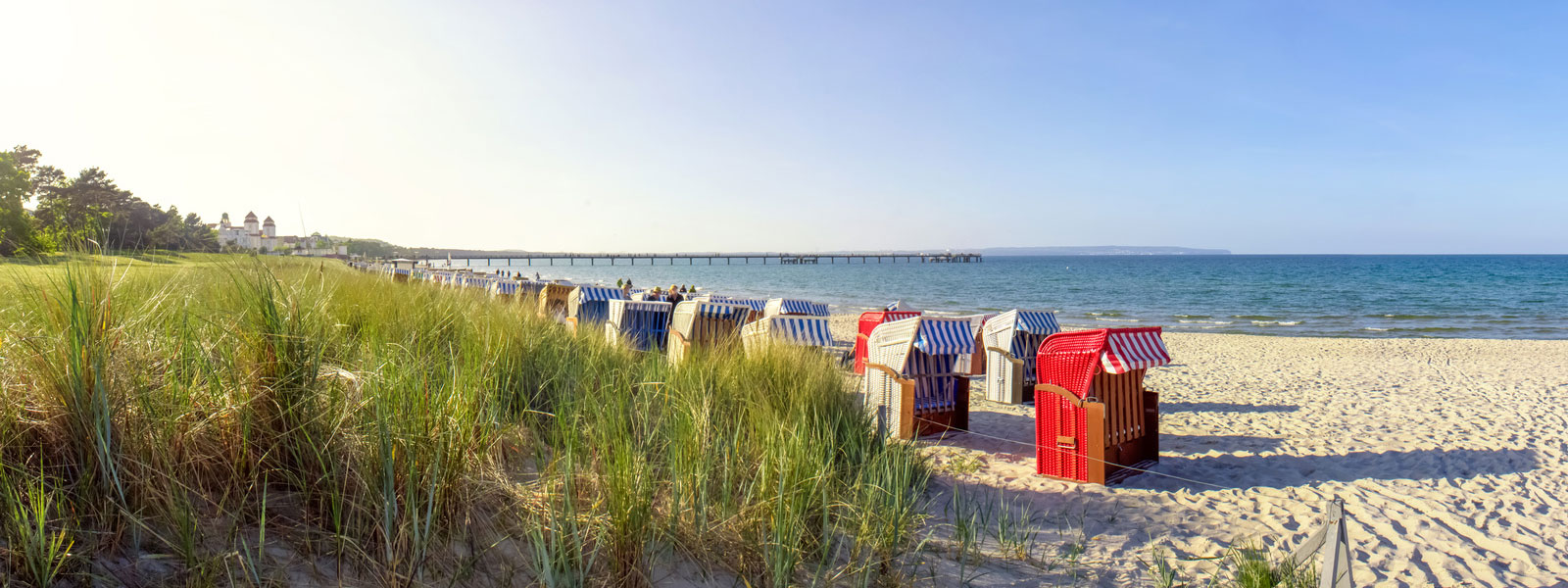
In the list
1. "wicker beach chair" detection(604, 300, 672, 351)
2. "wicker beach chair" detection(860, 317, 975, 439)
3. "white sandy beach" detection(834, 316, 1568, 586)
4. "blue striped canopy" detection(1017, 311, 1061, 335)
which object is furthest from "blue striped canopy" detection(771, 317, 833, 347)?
"wicker beach chair" detection(604, 300, 672, 351)

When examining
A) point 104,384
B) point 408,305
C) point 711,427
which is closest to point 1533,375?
point 711,427

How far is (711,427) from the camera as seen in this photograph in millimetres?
3650

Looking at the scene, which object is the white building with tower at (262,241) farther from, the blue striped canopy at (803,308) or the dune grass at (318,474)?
the blue striped canopy at (803,308)

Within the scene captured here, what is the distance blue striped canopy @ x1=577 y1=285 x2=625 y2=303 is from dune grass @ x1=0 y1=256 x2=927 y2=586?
8549 millimetres

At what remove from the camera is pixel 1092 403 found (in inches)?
198

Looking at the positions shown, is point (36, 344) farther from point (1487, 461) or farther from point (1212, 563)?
point (1487, 461)

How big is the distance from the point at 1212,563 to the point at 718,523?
252cm

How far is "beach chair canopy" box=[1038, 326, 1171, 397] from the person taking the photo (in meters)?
5.08

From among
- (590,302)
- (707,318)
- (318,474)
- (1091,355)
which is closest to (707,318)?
(707,318)

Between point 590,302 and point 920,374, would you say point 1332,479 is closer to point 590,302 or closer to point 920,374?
point 920,374

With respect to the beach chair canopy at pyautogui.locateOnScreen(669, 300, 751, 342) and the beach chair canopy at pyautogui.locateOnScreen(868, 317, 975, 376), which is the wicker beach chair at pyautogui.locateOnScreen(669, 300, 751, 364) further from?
the beach chair canopy at pyautogui.locateOnScreen(868, 317, 975, 376)

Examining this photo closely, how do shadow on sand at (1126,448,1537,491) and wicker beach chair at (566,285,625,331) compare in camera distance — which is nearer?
shadow on sand at (1126,448,1537,491)

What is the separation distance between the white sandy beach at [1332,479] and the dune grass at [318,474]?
3.11 ft

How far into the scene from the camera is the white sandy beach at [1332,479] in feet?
12.7
